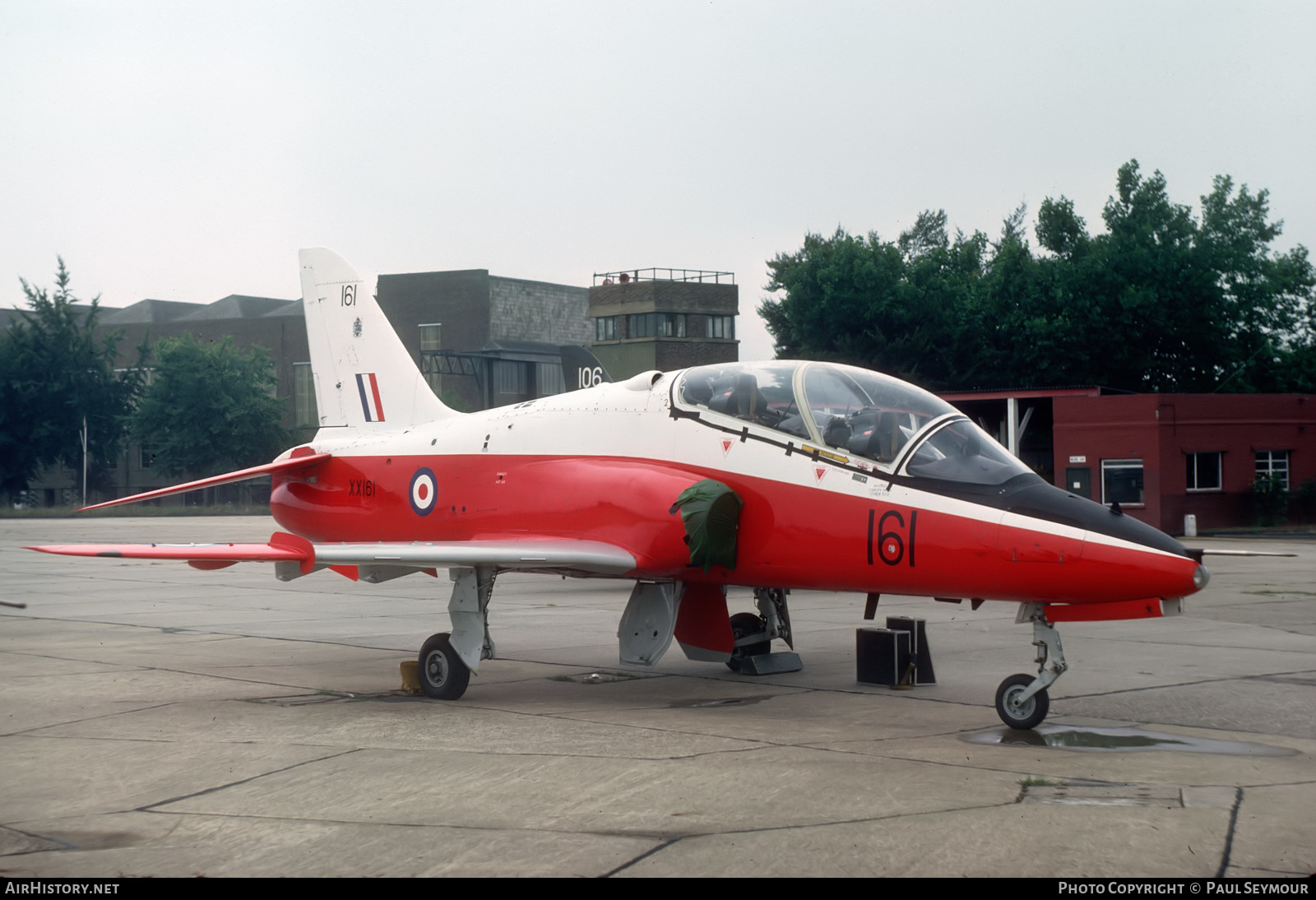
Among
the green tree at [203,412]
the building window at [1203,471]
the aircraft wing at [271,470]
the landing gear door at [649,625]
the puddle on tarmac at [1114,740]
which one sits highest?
the green tree at [203,412]

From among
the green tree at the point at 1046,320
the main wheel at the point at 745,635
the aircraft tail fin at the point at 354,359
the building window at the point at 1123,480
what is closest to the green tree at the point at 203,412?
the green tree at the point at 1046,320

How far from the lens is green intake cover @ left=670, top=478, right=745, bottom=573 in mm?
9891

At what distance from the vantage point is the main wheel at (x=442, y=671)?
1075 cm

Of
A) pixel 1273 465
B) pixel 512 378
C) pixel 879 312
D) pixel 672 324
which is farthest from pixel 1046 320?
pixel 512 378

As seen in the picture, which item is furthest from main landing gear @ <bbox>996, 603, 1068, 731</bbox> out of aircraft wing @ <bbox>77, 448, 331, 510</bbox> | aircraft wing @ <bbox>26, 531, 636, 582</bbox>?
aircraft wing @ <bbox>77, 448, 331, 510</bbox>

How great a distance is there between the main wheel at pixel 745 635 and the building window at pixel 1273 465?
3834 centimetres

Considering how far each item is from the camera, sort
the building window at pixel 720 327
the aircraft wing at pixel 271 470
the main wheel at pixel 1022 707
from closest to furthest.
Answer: the main wheel at pixel 1022 707, the aircraft wing at pixel 271 470, the building window at pixel 720 327

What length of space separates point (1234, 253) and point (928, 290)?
1868cm

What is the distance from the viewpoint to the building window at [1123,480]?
138 feet

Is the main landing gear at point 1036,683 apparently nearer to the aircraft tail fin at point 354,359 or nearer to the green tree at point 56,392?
the aircraft tail fin at point 354,359

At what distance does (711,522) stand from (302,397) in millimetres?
91942

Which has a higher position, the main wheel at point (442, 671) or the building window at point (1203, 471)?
the building window at point (1203, 471)

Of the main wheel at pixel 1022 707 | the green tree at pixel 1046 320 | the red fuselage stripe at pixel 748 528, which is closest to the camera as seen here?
the red fuselage stripe at pixel 748 528

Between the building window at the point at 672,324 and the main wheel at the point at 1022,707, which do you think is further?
the building window at the point at 672,324
